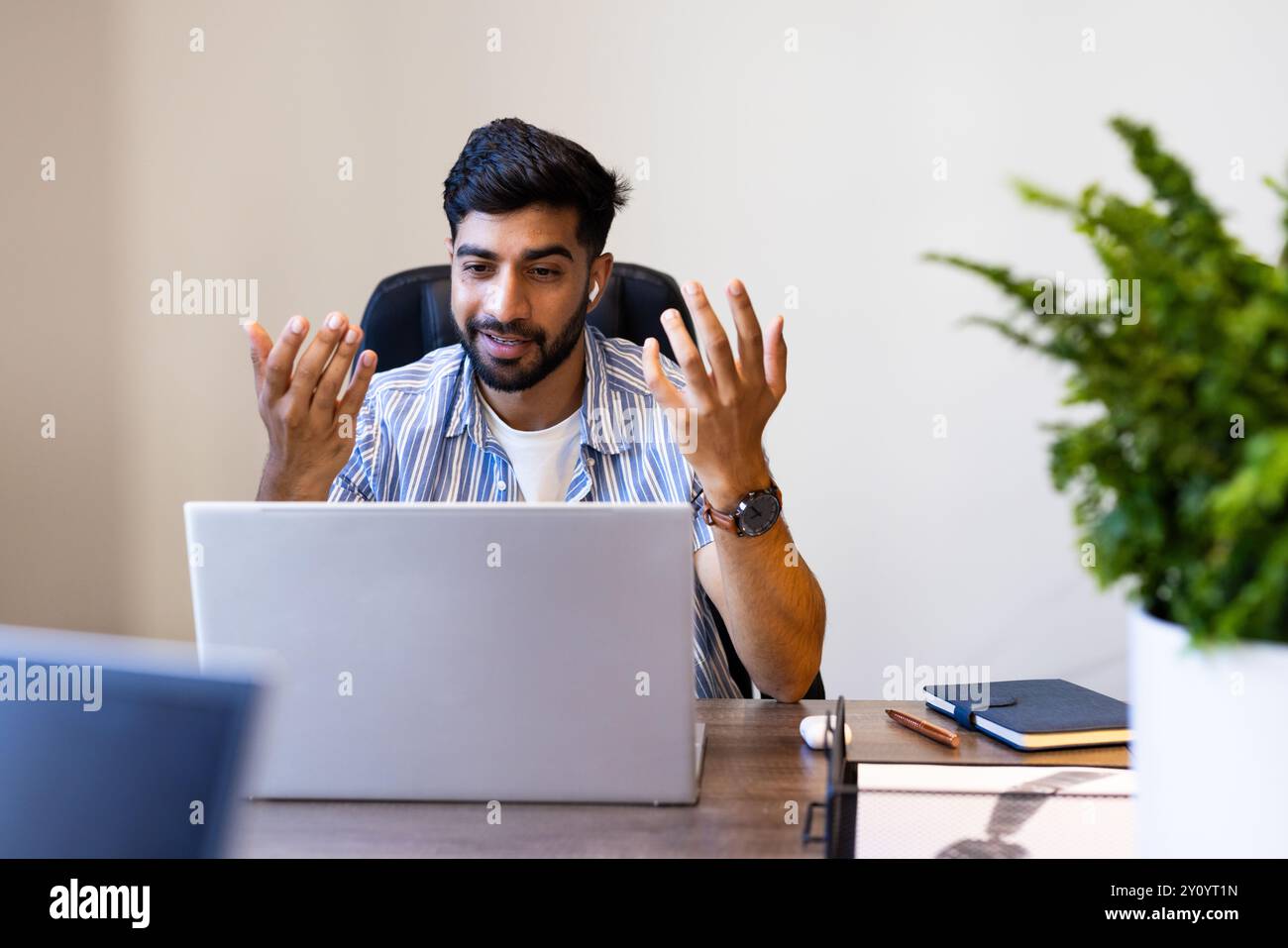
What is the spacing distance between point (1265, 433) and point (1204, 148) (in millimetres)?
2392

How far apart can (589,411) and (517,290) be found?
216 mm

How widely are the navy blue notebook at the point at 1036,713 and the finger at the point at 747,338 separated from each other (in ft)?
1.40

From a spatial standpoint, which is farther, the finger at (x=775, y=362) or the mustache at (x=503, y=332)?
the mustache at (x=503, y=332)

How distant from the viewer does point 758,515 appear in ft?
4.50

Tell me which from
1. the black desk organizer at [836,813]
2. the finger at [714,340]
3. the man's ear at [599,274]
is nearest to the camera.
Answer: the black desk organizer at [836,813]

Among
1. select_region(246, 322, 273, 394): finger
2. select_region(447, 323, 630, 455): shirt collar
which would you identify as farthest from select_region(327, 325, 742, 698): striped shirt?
select_region(246, 322, 273, 394): finger

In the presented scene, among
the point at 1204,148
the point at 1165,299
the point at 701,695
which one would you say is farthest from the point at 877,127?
the point at 1165,299

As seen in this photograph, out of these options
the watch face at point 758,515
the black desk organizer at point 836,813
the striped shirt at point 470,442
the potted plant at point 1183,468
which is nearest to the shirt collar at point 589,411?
the striped shirt at point 470,442

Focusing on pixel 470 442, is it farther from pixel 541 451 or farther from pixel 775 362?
pixel 775 362

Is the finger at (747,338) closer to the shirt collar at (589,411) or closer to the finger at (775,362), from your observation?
the finger at (775,362)

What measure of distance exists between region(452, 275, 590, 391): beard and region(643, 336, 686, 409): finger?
421mm

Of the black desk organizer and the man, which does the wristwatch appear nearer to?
the man

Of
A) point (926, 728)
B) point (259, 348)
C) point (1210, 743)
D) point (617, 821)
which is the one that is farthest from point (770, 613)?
point (1210, 743)

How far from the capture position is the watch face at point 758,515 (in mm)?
1365
